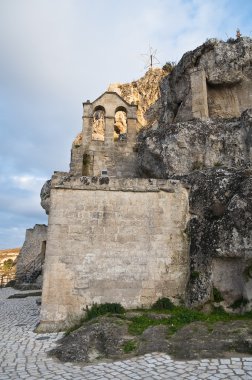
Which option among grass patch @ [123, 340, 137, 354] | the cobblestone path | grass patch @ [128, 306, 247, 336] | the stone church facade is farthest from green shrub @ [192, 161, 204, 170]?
the cobblestone path

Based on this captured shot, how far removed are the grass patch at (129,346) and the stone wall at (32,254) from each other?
67.1ft

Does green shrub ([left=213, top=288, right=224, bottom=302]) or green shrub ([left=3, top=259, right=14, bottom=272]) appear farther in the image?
green shrub ([left=3, top=259, right=14, bottom=272])

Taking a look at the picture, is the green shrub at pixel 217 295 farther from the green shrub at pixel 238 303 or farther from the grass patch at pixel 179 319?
the green shrub at pixel 238 303

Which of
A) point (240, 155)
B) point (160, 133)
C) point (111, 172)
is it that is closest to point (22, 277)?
point (111, 172)

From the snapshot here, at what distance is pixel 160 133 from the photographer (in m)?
14.2

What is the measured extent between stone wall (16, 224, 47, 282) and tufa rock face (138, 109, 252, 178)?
16.0 meters

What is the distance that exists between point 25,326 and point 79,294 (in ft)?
7.44

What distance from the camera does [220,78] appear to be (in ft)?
59.2

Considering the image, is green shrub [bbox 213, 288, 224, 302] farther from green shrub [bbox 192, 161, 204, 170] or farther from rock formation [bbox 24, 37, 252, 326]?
green shrub [bbox 192, 161, 204, 170]

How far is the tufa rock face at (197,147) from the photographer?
43.6ft

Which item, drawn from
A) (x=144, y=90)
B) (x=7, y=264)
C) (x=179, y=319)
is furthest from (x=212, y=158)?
(x=7, y=264)

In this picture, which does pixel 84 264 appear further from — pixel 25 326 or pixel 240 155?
pixel 240 155

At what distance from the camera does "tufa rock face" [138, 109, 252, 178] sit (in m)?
13.3

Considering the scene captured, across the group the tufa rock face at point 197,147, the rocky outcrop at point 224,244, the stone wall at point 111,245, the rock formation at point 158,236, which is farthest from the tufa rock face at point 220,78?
the stone wall at point 111,245
